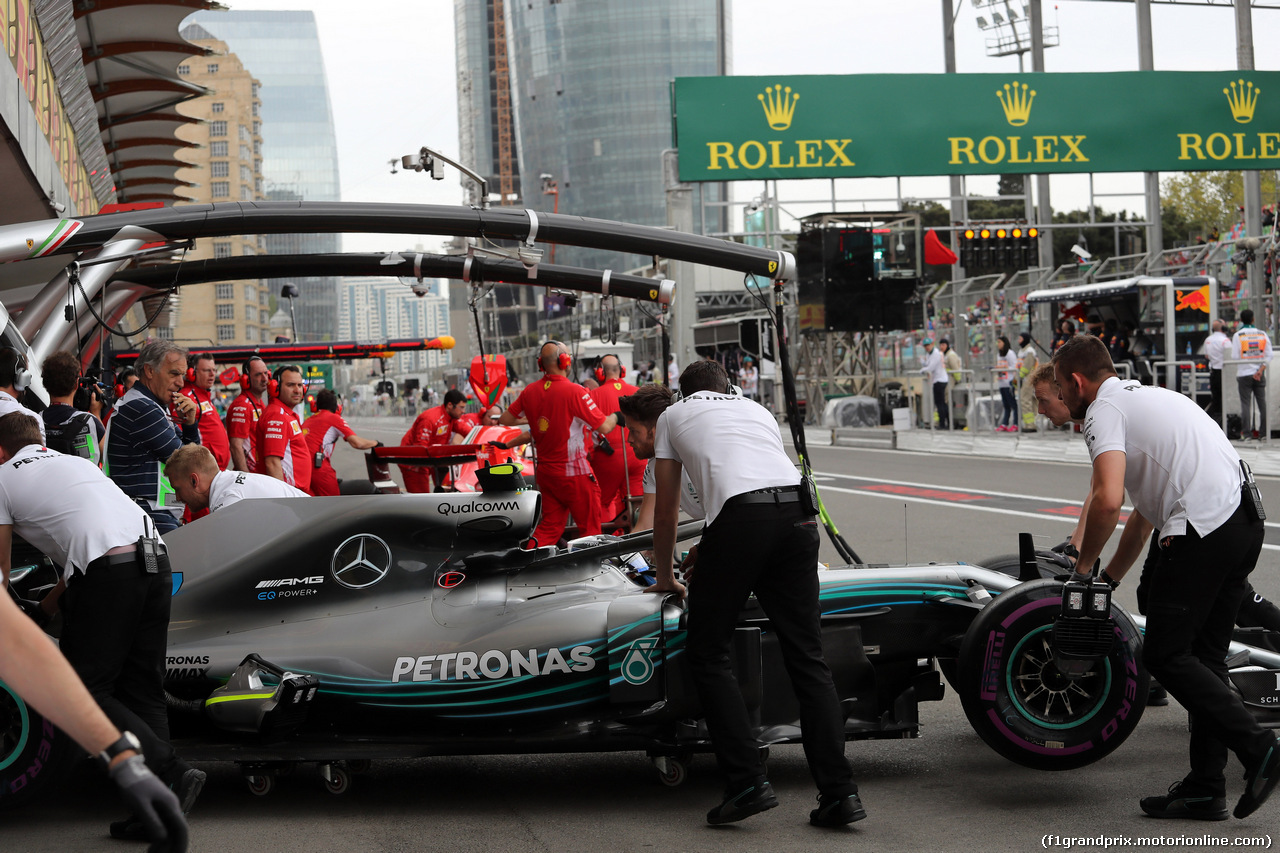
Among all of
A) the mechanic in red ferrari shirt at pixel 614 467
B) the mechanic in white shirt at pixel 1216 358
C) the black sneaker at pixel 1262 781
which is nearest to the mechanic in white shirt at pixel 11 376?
the mechanic in red ferrari shirt at pixel 614 467

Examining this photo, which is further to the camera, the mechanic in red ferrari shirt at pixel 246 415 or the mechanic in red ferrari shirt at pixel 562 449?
the mechanic in red ferrari shirt at pixel 246 415

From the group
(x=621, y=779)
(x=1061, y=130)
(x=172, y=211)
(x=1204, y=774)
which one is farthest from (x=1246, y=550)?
(x=1061, y=130)

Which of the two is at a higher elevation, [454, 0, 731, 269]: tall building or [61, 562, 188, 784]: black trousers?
[454, 0, 731, 269]: tall building

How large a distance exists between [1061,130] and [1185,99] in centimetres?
287

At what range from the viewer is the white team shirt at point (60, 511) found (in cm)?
420

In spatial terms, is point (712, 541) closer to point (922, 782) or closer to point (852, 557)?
point (922, 782)

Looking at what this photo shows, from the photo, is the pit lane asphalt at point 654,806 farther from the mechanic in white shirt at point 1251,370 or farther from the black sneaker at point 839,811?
the mechanic in white shirt at point 1251,370

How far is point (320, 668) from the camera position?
4.82 metres

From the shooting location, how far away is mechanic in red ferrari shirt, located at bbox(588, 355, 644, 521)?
10289 millimetres

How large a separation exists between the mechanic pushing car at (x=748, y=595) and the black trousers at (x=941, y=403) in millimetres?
20497

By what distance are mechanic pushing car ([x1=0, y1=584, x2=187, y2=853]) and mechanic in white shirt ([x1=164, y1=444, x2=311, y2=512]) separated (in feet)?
9.84

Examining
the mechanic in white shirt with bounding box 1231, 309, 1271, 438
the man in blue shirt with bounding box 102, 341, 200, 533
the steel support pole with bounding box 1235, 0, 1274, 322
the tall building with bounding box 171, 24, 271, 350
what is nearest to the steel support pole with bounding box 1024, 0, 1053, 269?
the steel support pole with bounding box 1235, 0, 1274, 322

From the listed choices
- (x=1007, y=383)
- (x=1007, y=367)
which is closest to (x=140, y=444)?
(x=1007, y=367)

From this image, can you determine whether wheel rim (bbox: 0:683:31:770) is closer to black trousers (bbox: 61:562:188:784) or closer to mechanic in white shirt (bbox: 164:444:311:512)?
black trousers (bbox: 61:562:188:784)
